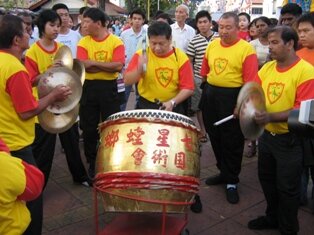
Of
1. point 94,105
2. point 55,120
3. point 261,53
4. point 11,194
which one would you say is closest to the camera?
point 11,194

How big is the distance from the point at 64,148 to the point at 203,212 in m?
1.76

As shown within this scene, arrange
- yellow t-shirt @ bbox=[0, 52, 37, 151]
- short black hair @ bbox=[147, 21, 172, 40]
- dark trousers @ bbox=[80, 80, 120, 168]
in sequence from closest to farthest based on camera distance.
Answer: yellow t-shirt @ bbox=[0, 52, 37, 151] < short black hair @ bbox=[147, 21, 172, 40] < dark trousers @ bbox=[80, 80, 120, 168]

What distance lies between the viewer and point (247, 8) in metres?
47.0

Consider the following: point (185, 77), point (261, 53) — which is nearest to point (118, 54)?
point (185, 77)

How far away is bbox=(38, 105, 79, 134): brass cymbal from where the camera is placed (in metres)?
3.12

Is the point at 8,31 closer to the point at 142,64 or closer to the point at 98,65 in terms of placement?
the point at 142,64

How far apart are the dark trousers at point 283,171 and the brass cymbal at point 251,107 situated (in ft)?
0.85

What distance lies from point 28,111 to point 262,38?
157 inches

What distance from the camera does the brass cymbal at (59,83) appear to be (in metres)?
3.06

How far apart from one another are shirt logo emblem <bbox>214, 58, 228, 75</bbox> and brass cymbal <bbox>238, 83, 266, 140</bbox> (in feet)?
3.53

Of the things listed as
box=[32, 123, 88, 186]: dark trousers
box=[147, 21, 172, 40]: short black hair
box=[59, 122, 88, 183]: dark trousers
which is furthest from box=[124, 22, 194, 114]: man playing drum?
box=[59, 122, 88, 183]: dark trousers

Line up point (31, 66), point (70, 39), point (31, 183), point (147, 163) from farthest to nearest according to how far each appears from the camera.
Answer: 1. point (70, 39)
2. point (31, 66)
3. point (147, 163)
4. point (31, 183)

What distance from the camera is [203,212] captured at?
3844 mm

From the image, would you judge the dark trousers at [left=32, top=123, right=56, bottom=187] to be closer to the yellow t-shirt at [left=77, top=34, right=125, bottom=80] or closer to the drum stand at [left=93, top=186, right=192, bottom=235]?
the yellow t-shirt at [left=77, top=34, right=125, bottom=80]
